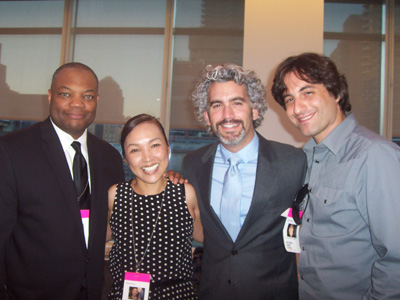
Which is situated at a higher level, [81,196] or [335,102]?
[335,102]

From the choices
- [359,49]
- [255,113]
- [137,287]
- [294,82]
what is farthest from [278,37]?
[137,287]

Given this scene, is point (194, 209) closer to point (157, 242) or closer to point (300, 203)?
point (157, 242)

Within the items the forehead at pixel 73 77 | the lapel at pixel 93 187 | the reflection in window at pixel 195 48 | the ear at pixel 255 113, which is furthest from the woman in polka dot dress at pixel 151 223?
the reflection in window at pixel 195 48

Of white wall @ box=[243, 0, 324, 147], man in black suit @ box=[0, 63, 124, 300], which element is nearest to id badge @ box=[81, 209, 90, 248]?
man in black suit @ box=[0, 63, 124, 300]

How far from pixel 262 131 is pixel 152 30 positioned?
108 inches

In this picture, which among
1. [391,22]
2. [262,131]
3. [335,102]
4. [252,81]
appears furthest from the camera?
[391,22]

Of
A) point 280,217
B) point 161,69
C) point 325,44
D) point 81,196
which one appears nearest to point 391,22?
point 325,44

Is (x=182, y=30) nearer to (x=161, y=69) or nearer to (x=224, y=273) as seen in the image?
(x=161, y=69)

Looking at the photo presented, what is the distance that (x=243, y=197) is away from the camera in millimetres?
1635

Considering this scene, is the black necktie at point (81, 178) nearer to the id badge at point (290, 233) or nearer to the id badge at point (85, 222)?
the id badge at point (85, 222)

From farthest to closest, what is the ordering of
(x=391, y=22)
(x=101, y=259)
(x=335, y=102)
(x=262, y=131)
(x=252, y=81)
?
(x=391, y=22) < (x=262, y=131) < (x=252, y=81) < (x=101, y=259) < (x=335, y=102)

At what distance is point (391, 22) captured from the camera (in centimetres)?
452

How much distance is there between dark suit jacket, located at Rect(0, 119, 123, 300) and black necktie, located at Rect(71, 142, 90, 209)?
0.26 feet

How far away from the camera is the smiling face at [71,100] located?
5.36 feet
